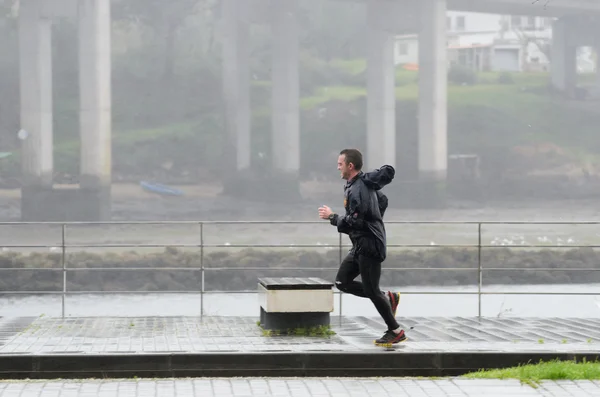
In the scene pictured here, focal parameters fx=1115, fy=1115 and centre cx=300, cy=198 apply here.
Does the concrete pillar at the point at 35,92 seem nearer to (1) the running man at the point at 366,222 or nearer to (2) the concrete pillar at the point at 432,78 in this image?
(2) the concrete pillar at the point at 432,78

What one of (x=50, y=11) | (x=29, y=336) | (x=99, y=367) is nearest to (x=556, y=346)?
(x=99, y=367)

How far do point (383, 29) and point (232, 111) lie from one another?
1241 cm

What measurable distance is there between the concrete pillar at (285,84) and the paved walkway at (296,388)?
157 ft

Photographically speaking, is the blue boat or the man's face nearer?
the man's face

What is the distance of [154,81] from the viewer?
7719 cm

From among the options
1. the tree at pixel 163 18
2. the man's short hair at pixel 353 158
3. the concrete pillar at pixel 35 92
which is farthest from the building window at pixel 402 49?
the man's short hair at pixel 353 158

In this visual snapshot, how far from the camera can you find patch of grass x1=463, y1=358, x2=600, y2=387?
6.62 m

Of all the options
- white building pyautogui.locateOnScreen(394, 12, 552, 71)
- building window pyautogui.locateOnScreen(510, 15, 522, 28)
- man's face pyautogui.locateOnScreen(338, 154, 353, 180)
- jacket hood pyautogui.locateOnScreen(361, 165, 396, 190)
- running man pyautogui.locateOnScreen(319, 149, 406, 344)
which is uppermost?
building window pyautogui.locateOnScreen(510, 15, 522, 28)

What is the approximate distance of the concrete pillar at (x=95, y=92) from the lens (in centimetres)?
4875

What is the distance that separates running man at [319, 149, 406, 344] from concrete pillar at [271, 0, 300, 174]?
4666 cm

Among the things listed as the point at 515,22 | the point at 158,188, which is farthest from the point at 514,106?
the point at 158,188

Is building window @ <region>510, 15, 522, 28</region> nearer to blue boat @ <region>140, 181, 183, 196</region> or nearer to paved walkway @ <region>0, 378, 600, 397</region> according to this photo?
blue boat @ <region>140, 181, 183, 196</region>

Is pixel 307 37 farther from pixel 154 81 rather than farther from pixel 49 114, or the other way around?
pixel 49 114

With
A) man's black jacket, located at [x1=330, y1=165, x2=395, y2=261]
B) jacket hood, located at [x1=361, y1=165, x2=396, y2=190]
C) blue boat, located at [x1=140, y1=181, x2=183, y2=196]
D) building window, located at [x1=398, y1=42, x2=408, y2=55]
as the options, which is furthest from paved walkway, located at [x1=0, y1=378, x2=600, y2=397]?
building window, located at [x1=398, y1=42, x2=408, y2=55]
